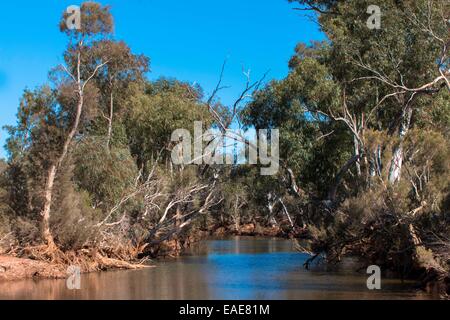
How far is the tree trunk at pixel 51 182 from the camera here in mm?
21031

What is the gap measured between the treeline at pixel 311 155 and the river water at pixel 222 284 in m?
1.26

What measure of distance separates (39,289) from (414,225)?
34.5 ft

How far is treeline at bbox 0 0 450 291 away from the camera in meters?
18.6

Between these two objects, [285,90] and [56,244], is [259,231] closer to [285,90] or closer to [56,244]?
[285,90]

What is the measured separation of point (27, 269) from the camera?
64.7 ft

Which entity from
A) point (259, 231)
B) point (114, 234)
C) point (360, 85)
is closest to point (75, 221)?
point (114, 234)

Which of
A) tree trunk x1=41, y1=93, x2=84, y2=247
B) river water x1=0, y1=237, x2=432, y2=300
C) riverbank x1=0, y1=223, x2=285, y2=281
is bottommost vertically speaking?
river water x1=0, y1=237, x2=432, y2=300

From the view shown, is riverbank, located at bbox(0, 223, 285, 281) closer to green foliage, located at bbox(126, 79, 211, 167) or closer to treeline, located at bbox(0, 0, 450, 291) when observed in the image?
treeline, located at bbox(0, 0, 450, 291)

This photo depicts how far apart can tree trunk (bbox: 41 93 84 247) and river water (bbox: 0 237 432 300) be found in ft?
6.71

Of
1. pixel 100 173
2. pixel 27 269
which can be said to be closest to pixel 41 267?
pixel 27 269

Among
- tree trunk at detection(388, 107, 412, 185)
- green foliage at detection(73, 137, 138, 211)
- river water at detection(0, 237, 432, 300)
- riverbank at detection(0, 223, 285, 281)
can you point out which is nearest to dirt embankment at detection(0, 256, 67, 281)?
riverbank at detection(0, 223, 285, 281)

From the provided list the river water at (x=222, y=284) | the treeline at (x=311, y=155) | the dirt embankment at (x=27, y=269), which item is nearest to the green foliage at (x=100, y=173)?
the treeline at (x=311, y=155)

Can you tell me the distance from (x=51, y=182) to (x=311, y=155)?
1189cm

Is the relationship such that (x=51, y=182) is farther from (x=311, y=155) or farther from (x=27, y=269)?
(x=311, y=155)
